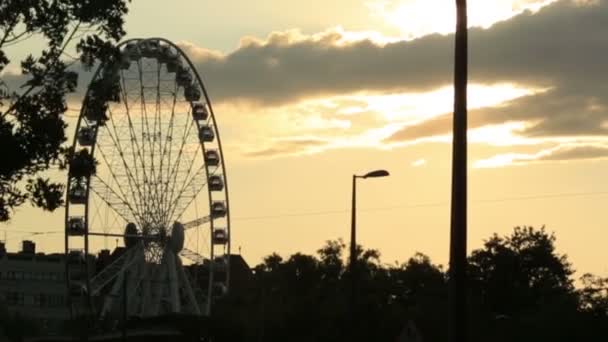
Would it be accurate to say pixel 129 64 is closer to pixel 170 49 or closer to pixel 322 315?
pixel 170 49

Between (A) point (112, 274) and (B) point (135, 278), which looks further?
(A) point (112, 274)

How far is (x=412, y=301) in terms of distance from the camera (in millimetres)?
145750

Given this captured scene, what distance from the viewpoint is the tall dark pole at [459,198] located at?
23.6 m

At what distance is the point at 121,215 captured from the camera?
92.3m

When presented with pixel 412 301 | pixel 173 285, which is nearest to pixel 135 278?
pixel 173 285

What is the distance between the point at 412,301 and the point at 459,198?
123m

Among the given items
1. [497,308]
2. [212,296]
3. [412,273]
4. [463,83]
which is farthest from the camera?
[412,273]

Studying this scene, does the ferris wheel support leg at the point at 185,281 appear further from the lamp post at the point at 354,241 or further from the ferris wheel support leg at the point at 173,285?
the lamp post at the point at 354,241

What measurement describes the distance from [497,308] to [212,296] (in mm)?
51391

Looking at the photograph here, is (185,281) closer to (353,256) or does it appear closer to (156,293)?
(156,293)

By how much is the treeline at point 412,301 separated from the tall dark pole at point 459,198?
29.2ft

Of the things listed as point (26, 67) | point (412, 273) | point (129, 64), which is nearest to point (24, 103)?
point (26, 67)

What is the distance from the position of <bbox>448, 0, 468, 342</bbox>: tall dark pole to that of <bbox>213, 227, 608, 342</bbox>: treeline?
29.2 ft

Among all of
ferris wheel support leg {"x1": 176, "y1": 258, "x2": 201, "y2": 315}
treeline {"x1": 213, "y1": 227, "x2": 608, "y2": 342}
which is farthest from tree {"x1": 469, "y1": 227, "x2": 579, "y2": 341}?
ferris wheel support leg {"x1": 176, "y1": 258, "x2": 201, "y2": 315}
